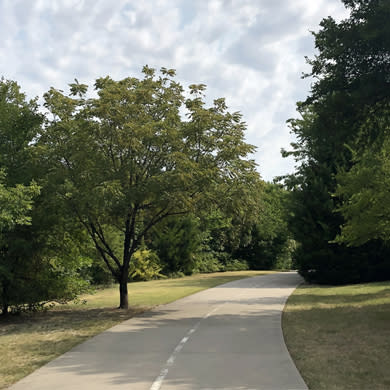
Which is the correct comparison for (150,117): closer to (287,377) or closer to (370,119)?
(370,119)

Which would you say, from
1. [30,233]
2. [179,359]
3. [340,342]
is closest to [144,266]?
[30,233]

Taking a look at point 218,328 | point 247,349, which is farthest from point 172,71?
point 247,349

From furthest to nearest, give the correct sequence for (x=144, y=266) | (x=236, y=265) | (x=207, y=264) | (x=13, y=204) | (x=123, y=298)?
(x=236, y=265), (x=207, y=264), (x=144, y=266), (x=123, y=298), (x=13, y=204)

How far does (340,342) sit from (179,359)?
4442 mm

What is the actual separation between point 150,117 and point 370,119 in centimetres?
814

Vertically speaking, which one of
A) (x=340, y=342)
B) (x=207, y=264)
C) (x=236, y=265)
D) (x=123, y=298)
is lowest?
(x=340, y=342)

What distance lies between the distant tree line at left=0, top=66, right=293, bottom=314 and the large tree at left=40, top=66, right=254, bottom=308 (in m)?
0.04

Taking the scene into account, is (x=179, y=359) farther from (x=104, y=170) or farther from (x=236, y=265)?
(x=236, y=265)

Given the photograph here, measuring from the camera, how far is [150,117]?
18219 millimetres

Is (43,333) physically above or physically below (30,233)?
below

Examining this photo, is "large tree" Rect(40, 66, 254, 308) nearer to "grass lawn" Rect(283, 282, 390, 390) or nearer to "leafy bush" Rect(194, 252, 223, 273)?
"grass lawn" Rect(283, 282, 390, 390)

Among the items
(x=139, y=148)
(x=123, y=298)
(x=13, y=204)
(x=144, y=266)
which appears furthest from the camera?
(x=144, y=266)

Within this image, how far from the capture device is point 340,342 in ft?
37.7

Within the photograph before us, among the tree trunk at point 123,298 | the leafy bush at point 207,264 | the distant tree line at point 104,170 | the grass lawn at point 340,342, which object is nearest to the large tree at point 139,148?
the distant tree line at point 104,170
